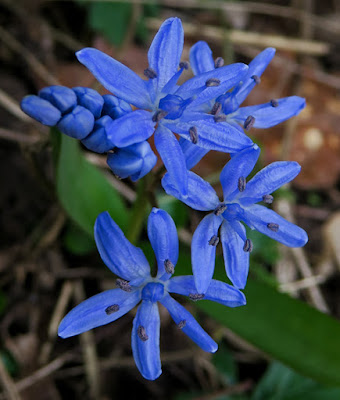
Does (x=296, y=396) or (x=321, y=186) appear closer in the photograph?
(x=296, y=396)

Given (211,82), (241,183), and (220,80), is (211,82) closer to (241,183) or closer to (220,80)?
(220,80)

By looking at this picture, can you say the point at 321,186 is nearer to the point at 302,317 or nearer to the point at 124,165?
A: the point at 302,317

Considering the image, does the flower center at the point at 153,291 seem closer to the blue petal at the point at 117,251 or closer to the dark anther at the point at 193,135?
the blue petal at the point at 117,251

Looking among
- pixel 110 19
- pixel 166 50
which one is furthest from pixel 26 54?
pixel 166 50

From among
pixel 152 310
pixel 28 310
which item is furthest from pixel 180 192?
pixel 28 310

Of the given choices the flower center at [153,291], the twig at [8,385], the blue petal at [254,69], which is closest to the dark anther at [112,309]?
the flower center at [153,291]

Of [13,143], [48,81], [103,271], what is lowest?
[103,271]
